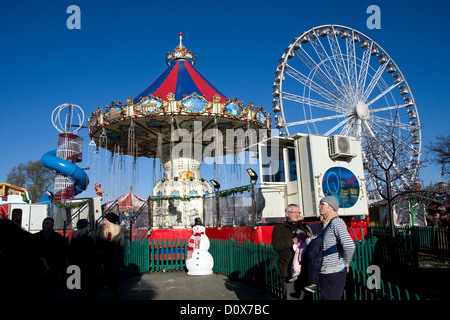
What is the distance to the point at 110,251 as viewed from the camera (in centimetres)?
534

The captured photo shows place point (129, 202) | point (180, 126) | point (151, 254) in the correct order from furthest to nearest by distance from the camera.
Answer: point (129, 202) → point (180, 126) → point (151, 254)

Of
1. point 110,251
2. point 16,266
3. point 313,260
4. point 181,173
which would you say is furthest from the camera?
point 181,173

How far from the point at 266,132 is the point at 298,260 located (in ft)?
46.5

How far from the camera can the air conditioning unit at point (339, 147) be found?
31.5 ft

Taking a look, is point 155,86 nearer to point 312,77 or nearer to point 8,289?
point 312,77

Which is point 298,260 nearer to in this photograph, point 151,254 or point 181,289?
point 181,289

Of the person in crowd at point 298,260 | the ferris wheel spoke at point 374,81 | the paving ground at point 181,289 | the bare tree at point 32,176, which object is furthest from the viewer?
the bare tree at point 32,176

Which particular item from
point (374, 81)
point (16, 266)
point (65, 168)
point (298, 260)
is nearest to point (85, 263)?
point (16, 266)

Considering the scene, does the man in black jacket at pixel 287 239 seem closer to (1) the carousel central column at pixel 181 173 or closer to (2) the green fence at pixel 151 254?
(2) the green fence at pixel 151 254

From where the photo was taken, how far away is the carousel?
581 inches

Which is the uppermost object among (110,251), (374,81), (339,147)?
(374,81)

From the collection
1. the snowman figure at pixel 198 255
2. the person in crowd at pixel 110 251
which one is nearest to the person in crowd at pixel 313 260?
the person in crowd at pixel 110 251

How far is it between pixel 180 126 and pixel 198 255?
854 cm

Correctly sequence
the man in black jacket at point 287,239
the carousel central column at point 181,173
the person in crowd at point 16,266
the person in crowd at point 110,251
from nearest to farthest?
A: the person in crowd at point 16,266 < the man in black jacket at point 287,239 < the person in crowd at point 110,251 < the carousel central column at point 181,173
